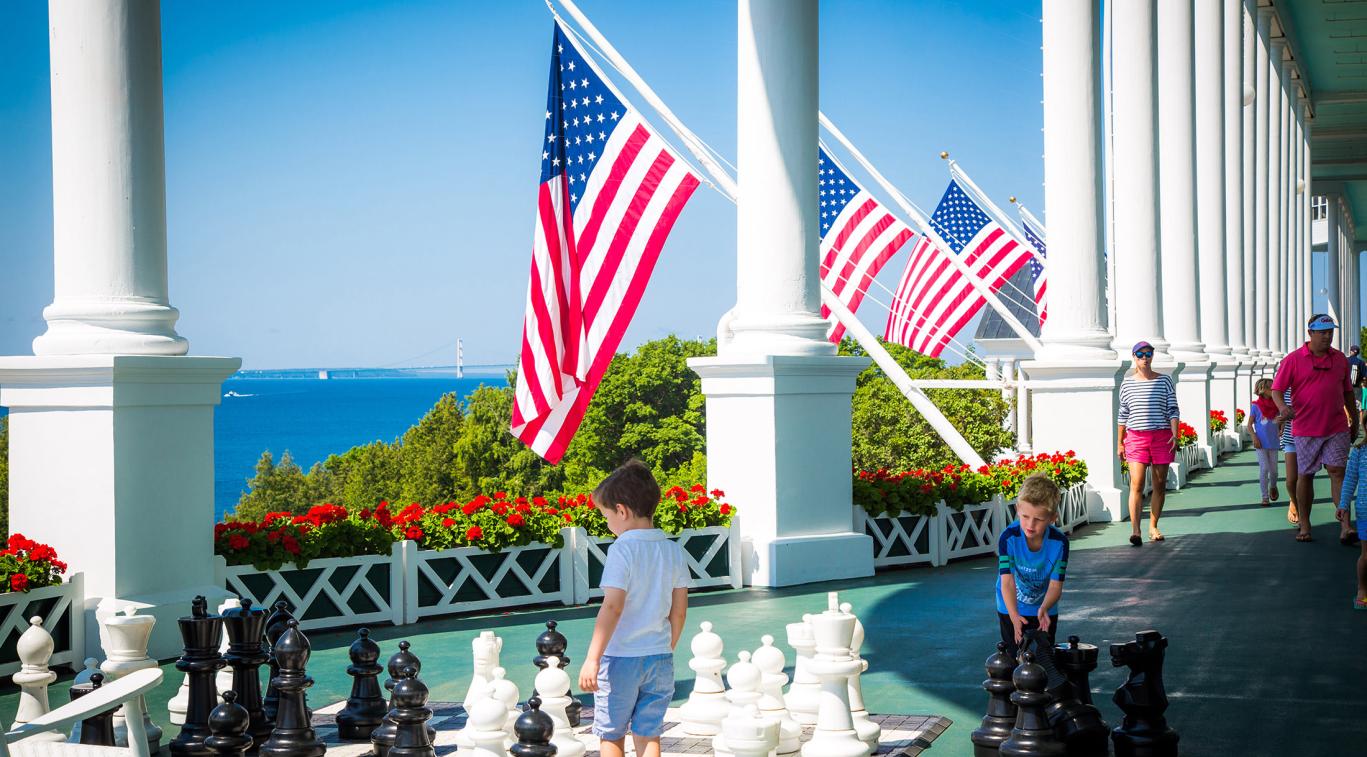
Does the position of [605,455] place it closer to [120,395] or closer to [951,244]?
[951,244]

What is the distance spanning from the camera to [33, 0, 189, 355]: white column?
981 centimetres

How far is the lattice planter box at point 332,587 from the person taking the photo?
417 inches

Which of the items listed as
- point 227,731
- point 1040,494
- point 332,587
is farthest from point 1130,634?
point 227,731

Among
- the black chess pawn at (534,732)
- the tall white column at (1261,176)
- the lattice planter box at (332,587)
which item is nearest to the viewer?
the black chess pawn at (534,732)

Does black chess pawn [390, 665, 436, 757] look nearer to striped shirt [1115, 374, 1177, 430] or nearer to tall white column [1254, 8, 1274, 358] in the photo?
striped shirt [1115, 374, 1177, 430]

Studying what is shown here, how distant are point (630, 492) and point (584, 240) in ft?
25.8

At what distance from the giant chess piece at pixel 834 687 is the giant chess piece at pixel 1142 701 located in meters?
1.11

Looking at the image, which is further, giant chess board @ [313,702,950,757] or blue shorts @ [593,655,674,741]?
giant chess board @ [313,702,950,757]

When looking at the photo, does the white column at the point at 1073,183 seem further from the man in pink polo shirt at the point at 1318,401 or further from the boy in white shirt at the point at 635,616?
the boy in white shirt at the point at 635,616

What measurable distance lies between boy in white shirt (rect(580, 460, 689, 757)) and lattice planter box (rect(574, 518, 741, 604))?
249 inches

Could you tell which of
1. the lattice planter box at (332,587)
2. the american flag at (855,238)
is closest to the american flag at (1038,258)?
the american flag at (855,238)

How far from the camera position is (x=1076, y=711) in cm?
609

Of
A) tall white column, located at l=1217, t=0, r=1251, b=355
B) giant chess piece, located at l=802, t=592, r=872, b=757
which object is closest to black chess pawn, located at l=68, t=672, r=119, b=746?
giant chess piece, located at l=802, t=592, r=872, b=757

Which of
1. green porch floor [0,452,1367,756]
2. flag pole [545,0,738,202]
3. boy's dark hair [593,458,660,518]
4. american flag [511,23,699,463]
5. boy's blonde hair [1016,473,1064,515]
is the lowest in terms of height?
green porch floor [0,452,1367,756]
